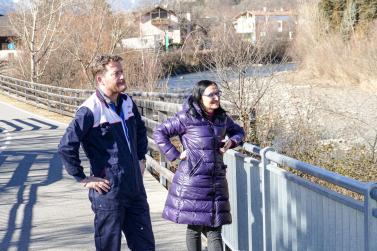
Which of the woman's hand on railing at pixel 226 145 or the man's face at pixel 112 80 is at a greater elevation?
the man's face at pixel 112 80

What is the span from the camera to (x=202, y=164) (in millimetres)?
4996

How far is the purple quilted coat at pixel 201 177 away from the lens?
16.4 feet

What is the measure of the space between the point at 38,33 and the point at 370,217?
35.7 m

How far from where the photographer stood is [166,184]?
9.37 m

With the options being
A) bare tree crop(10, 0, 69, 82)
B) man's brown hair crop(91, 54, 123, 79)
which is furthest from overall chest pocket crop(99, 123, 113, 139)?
bare tree crop(10, 0, 69, 82)

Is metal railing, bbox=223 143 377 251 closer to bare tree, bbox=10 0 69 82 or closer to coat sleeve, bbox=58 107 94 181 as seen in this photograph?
coat sleeve, bbox=58 107 94 181

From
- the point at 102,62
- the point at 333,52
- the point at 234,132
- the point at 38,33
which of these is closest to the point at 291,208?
the point at 234,132

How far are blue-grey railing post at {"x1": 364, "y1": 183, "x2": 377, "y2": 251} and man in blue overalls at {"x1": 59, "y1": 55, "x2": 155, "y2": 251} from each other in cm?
196

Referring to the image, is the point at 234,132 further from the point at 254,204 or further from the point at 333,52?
the point at 333,52

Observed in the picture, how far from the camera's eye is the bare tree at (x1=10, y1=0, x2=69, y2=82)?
1266 inches

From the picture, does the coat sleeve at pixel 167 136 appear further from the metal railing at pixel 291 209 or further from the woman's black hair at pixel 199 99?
the metal railing at pixel 291 209

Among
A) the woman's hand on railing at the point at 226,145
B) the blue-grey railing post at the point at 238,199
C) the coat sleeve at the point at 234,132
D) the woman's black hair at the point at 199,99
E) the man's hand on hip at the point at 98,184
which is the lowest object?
the blue-grey railing post at the point at 238,199

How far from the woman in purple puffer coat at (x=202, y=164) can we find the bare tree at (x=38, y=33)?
2752cm

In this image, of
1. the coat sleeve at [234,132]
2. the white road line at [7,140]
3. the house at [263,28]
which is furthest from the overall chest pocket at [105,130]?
the house at [263,28]
